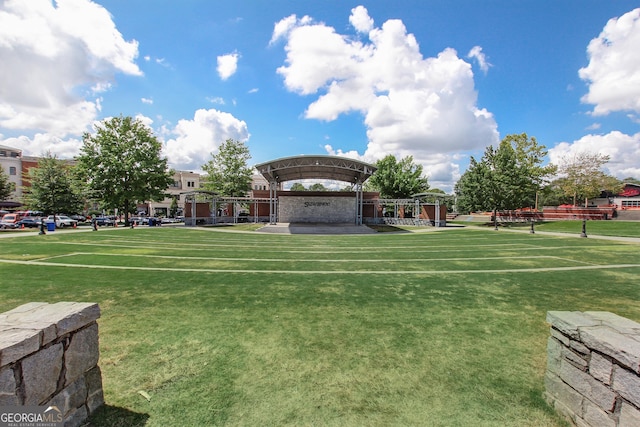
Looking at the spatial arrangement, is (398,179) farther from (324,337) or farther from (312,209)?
(324,337)

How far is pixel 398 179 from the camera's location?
5434 centimetres

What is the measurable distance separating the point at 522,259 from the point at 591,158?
42862 mm

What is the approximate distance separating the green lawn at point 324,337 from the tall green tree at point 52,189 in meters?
32.5

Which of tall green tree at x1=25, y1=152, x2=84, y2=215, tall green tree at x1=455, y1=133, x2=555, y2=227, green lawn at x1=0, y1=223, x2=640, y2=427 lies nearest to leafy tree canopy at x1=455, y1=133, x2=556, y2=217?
tall green tree at x1=455, y1=133, x2=555, y2=227

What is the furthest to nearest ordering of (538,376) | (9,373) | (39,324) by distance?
(538,376) → (39,324) → (9,373)

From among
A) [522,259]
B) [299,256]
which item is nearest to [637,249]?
[522,259]

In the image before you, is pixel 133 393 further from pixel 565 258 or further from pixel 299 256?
pixel 565 258

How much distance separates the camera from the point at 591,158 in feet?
135

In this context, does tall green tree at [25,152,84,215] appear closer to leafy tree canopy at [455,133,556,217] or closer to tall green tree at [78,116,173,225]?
tall green tree at [78,116,173,225]

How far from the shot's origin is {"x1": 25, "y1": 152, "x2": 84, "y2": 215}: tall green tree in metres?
34.0

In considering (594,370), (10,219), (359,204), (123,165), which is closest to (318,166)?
(359,204)

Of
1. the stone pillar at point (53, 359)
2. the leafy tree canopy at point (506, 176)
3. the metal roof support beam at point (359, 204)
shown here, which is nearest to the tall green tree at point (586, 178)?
the leafy tree canopy at point (506, 176)

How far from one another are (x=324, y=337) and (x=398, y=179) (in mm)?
52459

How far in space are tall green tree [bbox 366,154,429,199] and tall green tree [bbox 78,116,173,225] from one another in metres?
36.4
